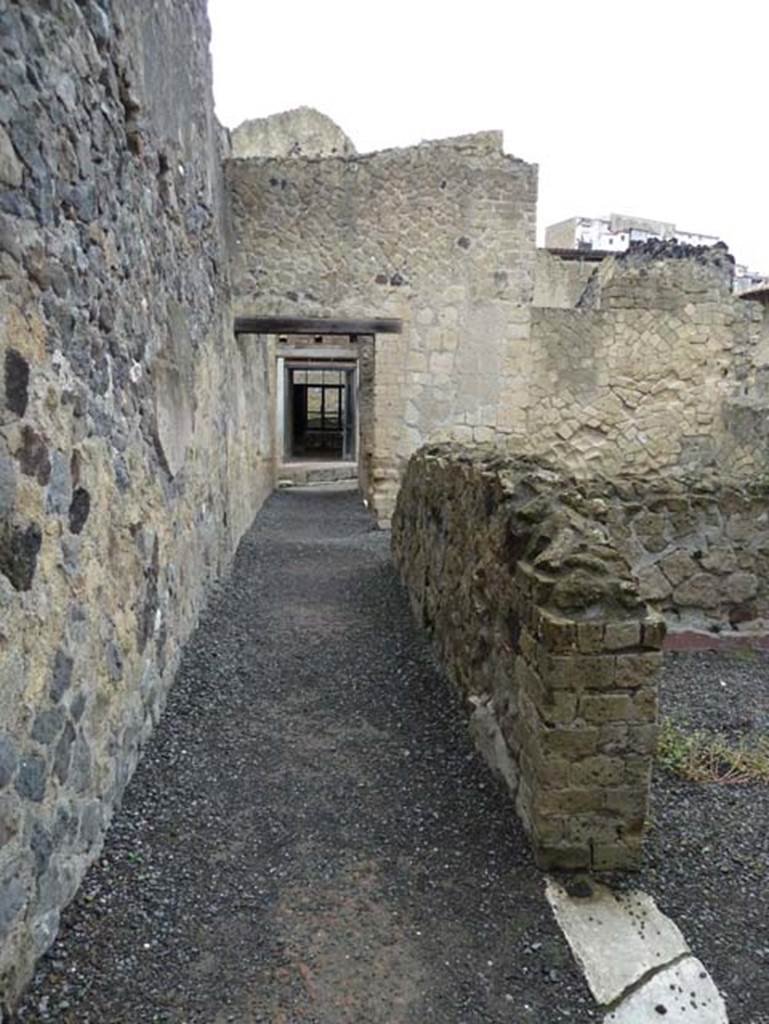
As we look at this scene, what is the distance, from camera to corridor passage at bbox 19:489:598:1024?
208cm

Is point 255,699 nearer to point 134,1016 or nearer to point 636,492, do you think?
point 134,1016

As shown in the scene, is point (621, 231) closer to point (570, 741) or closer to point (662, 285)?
point (662, 285)

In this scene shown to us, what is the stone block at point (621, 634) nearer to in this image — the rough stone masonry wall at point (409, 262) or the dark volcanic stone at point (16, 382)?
the dark volcanic stone at point (16, 382)

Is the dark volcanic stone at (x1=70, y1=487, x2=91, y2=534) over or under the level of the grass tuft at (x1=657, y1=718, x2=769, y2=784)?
over

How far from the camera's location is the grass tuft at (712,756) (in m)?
3.30

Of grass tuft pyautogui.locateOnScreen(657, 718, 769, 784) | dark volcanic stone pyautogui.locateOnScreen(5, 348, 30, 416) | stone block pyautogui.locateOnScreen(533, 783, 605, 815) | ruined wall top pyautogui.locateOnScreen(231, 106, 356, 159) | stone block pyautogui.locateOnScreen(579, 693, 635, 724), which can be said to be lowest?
grass tuft pyautogui.locateOnScreen(657, 718, 769, 784)

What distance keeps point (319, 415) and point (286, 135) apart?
12320 mm

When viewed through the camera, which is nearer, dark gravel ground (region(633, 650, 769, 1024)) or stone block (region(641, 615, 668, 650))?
dark gravel ground (region(633, 650, 769, 1024))

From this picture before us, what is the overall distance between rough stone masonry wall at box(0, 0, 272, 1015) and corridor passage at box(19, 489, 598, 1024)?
0.59ft

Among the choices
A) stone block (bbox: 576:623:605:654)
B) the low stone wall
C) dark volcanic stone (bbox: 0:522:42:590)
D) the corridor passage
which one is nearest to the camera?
dark volcanic stone (bbox: 0:522:42:590)

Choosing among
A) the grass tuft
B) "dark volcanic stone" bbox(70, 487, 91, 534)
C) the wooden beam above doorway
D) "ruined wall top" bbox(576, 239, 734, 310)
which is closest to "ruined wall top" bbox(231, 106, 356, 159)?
the wooden beam above doorway

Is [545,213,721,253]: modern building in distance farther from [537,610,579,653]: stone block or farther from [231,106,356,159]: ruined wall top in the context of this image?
[537,610,579,653]: stone block

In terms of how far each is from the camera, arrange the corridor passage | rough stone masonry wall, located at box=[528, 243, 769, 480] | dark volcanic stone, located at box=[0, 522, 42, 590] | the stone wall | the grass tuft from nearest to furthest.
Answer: dark volcanic stone, located at box=[0, 522, 42, 590], the corridor passage, the grass tuft, rough stone masonry wall, located at box=[528, 243, 769, 480], the stone wall

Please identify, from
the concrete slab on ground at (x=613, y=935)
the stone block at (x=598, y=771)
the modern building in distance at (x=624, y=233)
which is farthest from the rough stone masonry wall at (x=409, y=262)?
the modern building in distance at (x=624, y=233)
